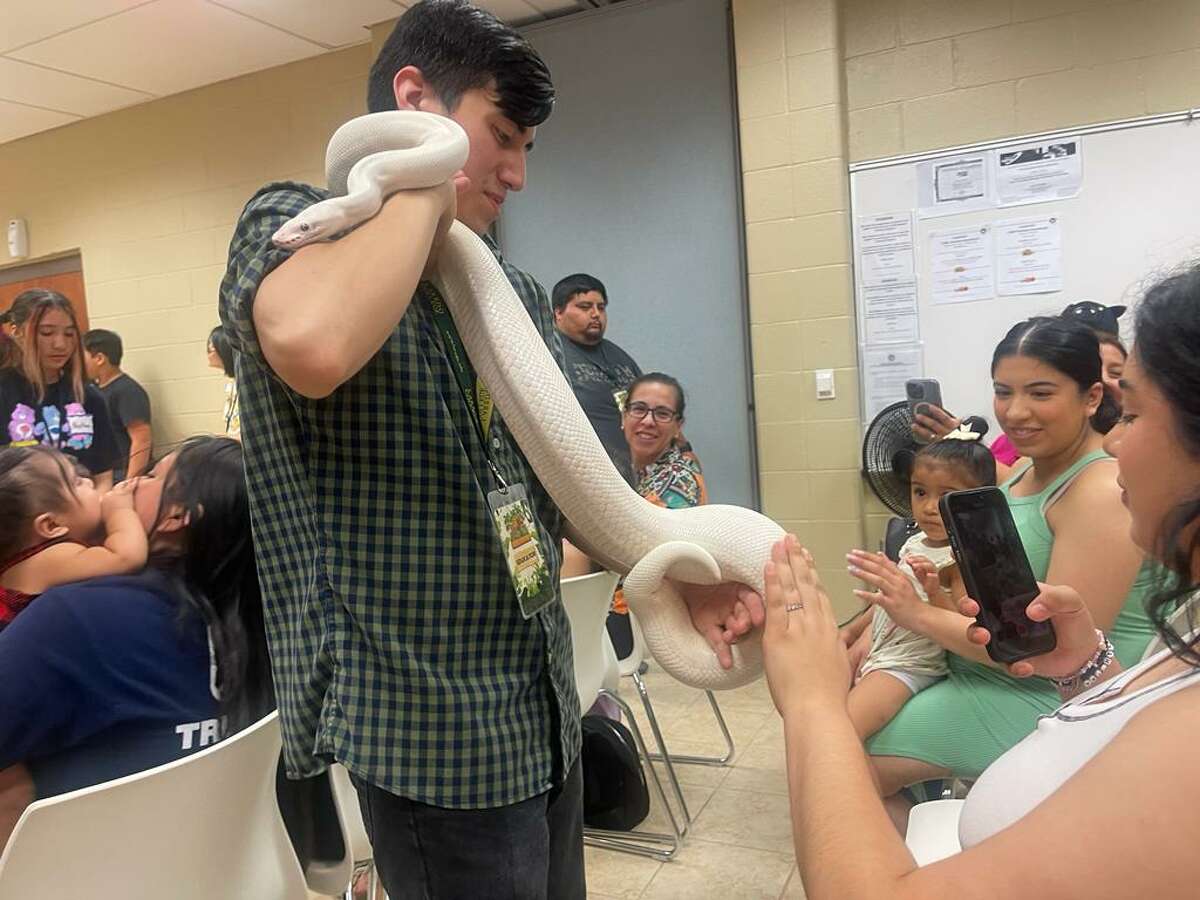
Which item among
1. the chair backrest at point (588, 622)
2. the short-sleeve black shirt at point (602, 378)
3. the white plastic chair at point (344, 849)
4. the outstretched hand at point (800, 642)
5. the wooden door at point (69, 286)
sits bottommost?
the white plastic chair at point (344, 849)

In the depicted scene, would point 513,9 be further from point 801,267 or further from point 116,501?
point 116,501

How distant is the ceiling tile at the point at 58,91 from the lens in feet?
14.7

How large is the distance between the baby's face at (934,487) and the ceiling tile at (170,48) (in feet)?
12.0

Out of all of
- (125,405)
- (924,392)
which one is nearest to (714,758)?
(924,392)

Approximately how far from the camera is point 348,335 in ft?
2.32

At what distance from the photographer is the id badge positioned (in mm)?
891

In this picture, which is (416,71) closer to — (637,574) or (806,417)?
(637,574)

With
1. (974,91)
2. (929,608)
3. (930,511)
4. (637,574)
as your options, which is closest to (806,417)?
(974,91)

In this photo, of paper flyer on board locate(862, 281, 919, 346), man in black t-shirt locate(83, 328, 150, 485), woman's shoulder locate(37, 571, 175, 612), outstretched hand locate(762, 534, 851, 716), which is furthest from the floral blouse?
man in black t-shirt locate(83, 328, 150, 485)

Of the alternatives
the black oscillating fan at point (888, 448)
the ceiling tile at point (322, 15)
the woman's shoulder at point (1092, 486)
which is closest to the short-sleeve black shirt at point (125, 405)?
the ceiling tile at point (322, 15)

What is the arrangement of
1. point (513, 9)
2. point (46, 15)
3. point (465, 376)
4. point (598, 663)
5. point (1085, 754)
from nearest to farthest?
point (1085, 754) < point (465, 376) < point (598, 663) < point (46, 15) < point (513, 9)

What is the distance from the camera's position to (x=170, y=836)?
1056 millimetres

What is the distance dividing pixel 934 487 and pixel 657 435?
1.18 m

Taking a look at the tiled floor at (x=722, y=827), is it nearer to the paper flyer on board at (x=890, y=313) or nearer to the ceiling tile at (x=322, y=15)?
the paper flyer on board at (x=890, y=313)
